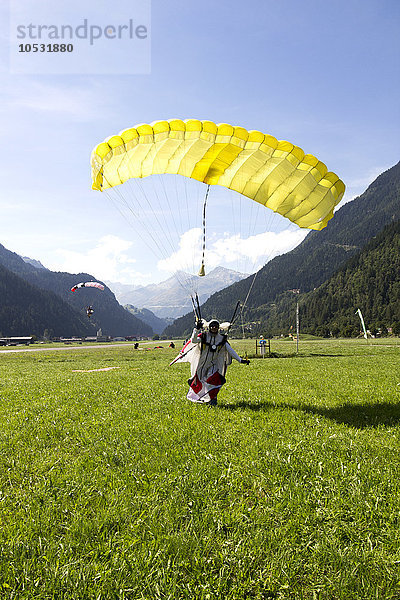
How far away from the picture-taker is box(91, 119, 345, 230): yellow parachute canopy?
9.66 meters

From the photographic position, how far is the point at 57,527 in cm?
379

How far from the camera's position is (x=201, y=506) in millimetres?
4199

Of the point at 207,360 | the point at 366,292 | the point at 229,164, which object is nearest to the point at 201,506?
the point at 207,360

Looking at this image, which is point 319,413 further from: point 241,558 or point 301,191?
point 301,191

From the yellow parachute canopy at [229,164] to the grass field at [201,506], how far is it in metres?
6.56

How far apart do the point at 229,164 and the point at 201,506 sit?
9.31 metres

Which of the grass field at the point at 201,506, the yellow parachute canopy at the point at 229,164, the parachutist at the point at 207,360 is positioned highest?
the yellow parachute canopy at the point at 229,164

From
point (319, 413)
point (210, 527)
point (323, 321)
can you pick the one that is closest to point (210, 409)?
point (319, 413)

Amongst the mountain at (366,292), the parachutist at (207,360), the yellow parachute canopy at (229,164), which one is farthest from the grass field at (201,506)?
the mountain at (366,292)

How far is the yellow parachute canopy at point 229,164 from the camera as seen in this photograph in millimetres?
9656

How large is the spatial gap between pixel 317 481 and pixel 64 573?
3.24 m

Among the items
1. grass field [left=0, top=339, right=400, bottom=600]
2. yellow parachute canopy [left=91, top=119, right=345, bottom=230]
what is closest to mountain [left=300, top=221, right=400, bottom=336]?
yellow parachute canopy [left=91, top=119, right=345, bottom=230]

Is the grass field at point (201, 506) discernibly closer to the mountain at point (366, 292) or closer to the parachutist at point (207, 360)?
the parachutist at point (207, 360)

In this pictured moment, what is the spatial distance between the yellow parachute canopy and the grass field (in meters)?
6.56
